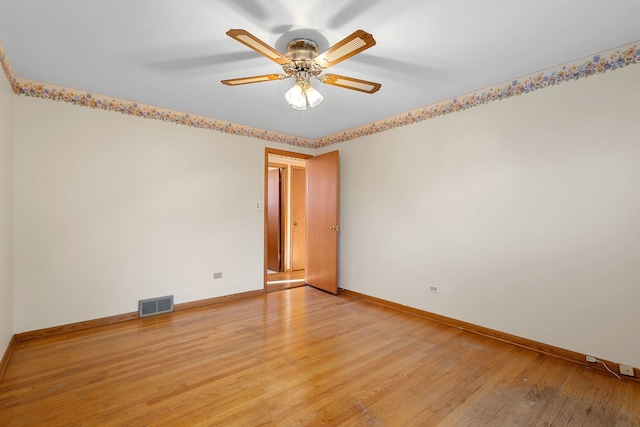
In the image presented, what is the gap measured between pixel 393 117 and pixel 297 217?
302cm

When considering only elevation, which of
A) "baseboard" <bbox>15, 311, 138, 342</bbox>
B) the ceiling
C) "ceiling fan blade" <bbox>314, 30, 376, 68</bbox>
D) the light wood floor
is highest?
the ceiling

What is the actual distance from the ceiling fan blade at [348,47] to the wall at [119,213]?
2.38 metres

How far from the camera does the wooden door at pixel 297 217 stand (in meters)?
5.87

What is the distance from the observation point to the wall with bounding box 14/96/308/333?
2656mm

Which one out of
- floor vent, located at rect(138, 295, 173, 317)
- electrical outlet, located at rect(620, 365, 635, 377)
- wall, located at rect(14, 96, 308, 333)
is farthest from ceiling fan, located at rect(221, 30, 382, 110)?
electrical outlet, located at rect(620, 365, 635, 377)

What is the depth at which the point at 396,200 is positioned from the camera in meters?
3.57

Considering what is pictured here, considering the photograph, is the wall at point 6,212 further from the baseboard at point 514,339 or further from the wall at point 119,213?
the baseboard at point 514,339

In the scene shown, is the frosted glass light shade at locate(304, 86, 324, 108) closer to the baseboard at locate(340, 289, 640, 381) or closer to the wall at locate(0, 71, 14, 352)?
the wall at locate(0, 71, 14, 352)

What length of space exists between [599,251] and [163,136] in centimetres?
438

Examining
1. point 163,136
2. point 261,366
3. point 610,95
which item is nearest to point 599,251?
point 610,95

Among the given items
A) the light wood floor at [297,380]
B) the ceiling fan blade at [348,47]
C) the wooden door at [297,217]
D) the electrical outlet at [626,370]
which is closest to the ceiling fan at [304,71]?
the ceiling fan blade at [348,47]

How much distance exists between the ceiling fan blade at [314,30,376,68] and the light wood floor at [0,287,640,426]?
2123 mm

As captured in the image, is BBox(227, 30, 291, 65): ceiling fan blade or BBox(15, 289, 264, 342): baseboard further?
BBox(15, 289, 264, 342): baseboard

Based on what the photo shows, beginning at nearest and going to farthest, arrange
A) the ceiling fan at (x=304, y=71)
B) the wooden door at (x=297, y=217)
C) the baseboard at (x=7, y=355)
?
the ceiling fan at (x=304, y=71) → the baseboard at (x=7, y=355) → the wooden door at (x=297, y=217)
